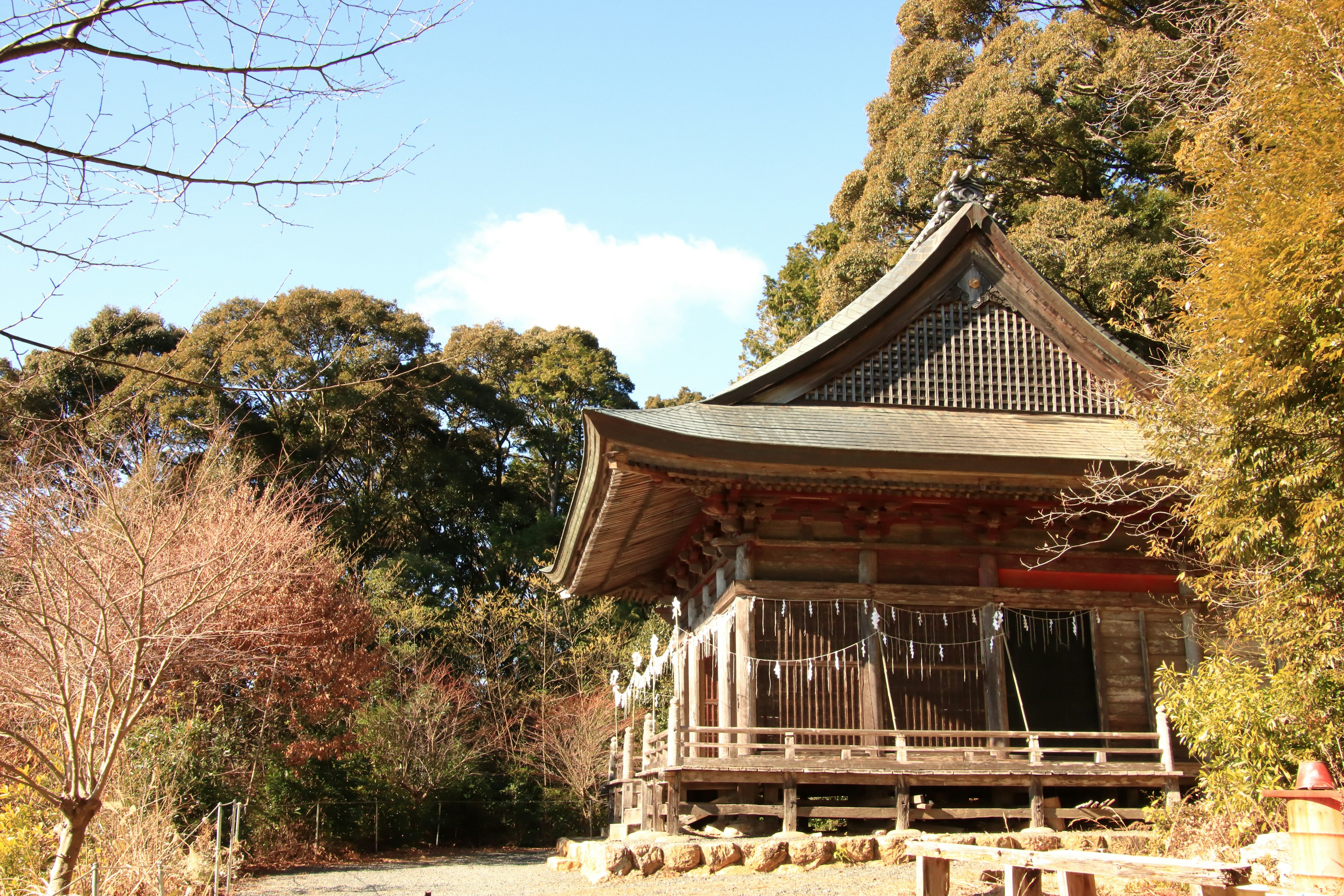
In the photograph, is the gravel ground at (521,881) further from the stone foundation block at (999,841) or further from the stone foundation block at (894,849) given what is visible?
the stone foundation block at (999,841)

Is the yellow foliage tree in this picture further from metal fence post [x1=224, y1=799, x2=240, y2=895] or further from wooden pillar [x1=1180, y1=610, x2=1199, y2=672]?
metal fence post [x1=224, y1=799, x2=240, y2=895]

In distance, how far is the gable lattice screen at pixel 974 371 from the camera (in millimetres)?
12656

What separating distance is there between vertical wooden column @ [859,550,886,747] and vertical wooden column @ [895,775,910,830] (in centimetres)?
58

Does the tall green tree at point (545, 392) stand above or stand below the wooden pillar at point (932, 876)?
above

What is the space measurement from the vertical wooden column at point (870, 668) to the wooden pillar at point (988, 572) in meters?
1.17

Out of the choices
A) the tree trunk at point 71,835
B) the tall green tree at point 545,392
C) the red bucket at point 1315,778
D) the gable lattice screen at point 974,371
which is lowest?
Result: the tree trunk at point 71,835

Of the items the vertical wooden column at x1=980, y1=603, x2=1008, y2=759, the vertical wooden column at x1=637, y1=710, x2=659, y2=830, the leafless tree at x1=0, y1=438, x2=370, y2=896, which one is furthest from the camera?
the vertical wooden column at x1=637, y1=710, x2=659, y2=830

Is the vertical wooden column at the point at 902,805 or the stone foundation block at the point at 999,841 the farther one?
the vertical wooden column at the point at 902,805

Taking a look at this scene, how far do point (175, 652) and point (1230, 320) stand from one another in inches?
295

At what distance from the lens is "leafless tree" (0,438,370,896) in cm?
542

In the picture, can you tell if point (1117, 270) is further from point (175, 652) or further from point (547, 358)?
point (175, 652)

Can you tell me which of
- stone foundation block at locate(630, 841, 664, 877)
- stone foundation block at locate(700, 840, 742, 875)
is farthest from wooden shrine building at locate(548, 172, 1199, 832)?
stone foundation block at locate(630, 841, 664, 877)

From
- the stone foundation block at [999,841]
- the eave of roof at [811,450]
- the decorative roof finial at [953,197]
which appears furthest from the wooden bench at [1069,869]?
the decorative roof finial at [953,197]

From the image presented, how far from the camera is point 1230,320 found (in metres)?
7.30
